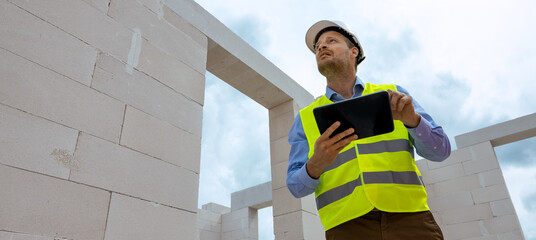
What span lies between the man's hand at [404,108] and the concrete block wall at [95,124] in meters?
1.58

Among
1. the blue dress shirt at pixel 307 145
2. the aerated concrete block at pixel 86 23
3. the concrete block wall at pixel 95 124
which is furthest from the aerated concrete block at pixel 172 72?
the blue dress shirt at pixel 307 145

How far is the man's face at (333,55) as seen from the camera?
1.65 m

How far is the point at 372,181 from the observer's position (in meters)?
1.32

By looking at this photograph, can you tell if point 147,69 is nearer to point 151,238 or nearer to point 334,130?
point 151,238

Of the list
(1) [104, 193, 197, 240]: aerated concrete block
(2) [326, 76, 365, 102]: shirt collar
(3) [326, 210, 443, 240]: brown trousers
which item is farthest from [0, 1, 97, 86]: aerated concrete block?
(3) [326, 210, 443, 240]: brown trousers

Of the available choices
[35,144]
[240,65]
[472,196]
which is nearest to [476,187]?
[472,196]

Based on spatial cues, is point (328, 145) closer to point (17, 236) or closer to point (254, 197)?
point (17, 236)

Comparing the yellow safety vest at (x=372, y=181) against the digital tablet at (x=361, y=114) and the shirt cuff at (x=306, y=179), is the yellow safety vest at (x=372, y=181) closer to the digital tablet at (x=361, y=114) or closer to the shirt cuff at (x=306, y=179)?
the shirt cuff at (x=306, y=179)

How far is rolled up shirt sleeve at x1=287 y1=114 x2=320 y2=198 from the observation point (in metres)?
1.43

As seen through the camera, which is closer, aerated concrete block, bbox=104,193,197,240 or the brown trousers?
the brown trousers

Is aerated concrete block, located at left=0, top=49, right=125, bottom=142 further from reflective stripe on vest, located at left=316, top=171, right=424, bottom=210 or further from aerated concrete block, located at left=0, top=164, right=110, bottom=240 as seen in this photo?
reflective stripe on vest, located at left=316, top=171, right=424, bottom=210

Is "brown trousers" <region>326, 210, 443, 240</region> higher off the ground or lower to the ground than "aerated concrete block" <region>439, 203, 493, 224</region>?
lower

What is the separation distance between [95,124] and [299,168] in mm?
1211

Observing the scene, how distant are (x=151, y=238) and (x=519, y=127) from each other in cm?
589
